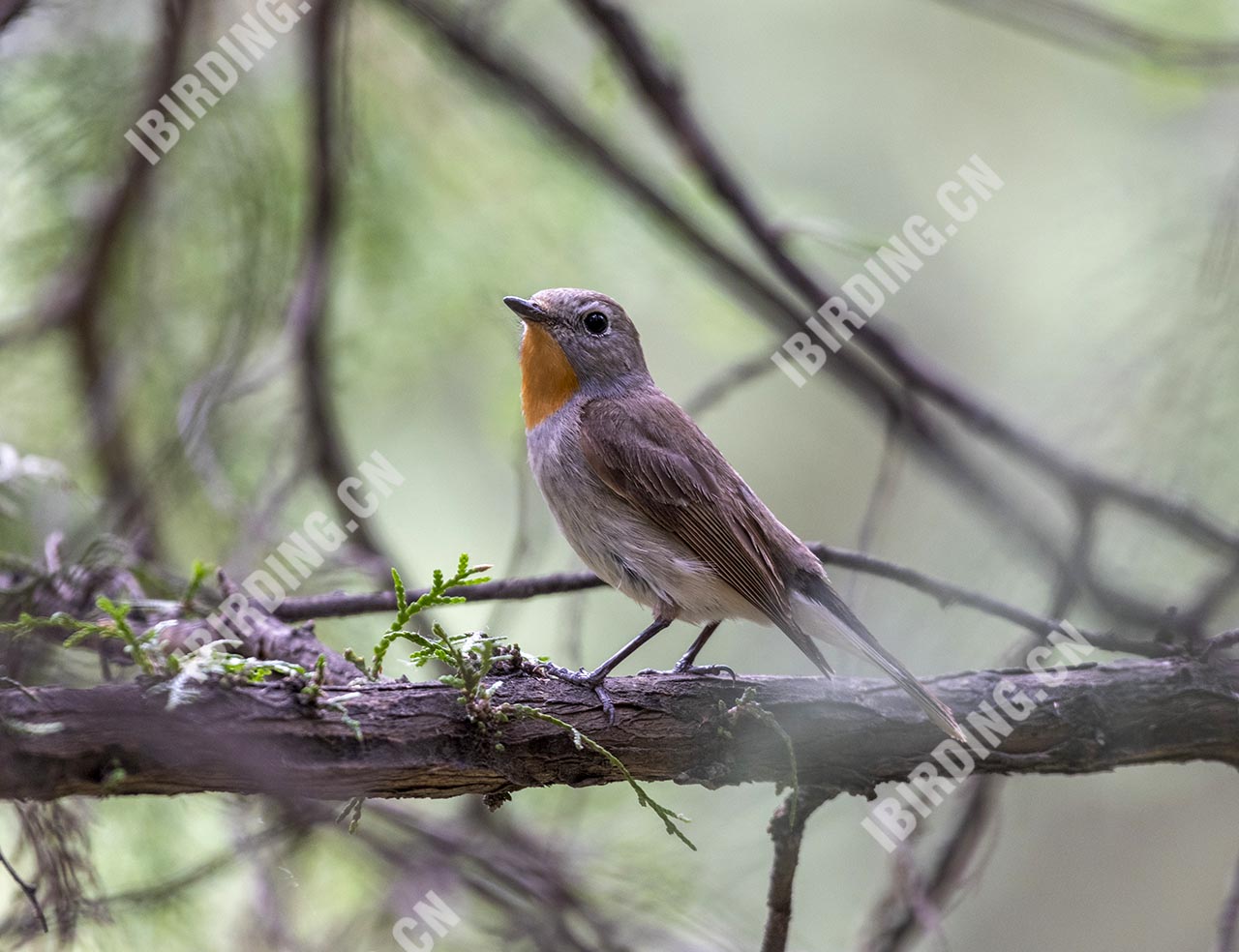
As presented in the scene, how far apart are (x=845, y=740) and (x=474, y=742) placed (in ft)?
3.42

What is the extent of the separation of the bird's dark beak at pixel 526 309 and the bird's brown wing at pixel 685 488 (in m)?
0.36

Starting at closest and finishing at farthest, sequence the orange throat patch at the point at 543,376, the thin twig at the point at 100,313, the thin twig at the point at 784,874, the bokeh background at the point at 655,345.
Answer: the thin twig at the point at 784,874 → the orange throat patch at the point at 543,376 → the bokeh background at the point at 655,345 → the thin twig at the point at 100,313

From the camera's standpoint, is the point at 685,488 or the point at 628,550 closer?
the point at 628,550

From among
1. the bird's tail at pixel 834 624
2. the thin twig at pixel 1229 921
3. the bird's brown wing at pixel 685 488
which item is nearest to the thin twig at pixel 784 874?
the bird's tail at pixel 834 624

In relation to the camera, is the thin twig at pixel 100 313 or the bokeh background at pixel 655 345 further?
the thin twig at pixel 100 313

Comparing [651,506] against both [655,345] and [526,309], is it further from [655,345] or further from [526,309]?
[655,345]

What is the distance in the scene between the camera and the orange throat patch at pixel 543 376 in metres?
4.21

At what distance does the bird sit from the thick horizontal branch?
0.29 m

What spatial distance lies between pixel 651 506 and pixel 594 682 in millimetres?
950

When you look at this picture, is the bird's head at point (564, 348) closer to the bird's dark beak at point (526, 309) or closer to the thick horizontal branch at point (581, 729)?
the bird's dark beak at point (526, 309)

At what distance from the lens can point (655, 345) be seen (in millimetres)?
7051

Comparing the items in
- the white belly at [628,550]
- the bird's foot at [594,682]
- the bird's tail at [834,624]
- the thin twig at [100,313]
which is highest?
the bird's tail at [834,624]

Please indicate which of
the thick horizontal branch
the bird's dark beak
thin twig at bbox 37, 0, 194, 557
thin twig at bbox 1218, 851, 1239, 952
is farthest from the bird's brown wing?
thin twig at bbox 37, 0, 194, 557

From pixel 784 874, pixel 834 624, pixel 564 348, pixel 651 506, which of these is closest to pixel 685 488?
pixel 651 506
